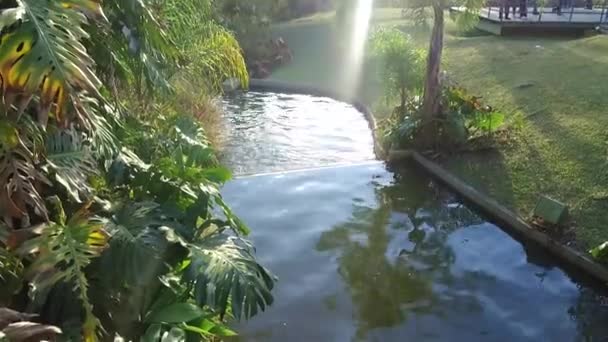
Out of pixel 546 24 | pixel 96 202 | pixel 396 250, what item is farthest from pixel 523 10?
pixel 96 202

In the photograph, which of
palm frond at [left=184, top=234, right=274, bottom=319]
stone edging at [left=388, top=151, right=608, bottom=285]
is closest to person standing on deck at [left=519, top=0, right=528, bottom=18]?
stone edging at [left=388, top=151, right=608, bottom=285]

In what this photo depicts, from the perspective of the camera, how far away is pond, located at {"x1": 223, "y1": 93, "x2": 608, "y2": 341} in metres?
4.19

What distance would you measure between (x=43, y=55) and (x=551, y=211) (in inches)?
188

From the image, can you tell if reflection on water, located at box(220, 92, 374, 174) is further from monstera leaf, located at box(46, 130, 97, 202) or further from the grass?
monstera leaf, located at box(46, 130, 97, 202)

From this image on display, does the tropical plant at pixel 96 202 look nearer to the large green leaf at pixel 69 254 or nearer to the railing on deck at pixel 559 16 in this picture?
the large green leaf at pixel 69 254

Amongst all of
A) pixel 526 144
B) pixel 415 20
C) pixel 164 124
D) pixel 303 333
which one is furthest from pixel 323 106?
pixel 303 333

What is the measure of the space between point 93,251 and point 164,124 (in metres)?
3.08

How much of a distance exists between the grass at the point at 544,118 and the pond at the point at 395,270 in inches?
24.9

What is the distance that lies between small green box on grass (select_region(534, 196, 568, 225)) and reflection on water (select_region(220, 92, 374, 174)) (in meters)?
3.37

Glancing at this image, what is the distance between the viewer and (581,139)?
7105 mm

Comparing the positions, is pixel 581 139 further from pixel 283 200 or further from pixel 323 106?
pixel 323 106

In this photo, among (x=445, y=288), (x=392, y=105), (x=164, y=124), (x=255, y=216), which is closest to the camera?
(x=445, y=288)

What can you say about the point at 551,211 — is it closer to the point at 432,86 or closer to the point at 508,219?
the point at 508,219

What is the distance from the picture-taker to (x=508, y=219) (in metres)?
5.93
